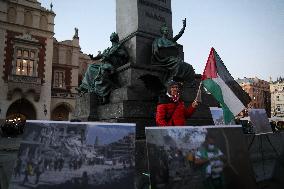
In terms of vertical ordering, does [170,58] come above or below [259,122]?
above

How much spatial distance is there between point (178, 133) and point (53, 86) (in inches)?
Answer: 1117

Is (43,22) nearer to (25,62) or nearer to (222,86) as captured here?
(25,62)

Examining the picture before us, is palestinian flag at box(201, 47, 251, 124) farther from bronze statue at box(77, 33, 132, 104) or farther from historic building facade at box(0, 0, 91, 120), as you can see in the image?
historic building facade at box(0, 0, 91, 120)

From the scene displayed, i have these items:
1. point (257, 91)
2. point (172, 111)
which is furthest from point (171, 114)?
point (257, 91)

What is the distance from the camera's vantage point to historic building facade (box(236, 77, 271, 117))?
7494cm

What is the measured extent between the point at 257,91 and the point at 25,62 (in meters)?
66.9

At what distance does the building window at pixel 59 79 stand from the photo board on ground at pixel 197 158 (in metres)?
28.5

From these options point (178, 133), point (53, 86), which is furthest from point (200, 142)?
point (53, 86)

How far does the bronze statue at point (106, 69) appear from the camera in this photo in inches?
229

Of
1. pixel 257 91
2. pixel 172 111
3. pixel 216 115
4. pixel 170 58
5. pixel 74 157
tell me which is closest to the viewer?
pixel 74 157

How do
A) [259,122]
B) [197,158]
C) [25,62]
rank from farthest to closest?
[25,62] < [259,122] < [197,158]

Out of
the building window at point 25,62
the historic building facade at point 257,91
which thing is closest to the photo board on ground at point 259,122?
the building window at point 25,62

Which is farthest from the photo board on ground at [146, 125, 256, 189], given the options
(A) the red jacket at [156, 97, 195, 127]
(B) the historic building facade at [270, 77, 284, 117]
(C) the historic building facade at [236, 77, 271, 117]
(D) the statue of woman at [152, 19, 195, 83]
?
(B) the historic building facade at [270, 77, 284, 117]

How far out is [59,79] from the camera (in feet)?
97.5
